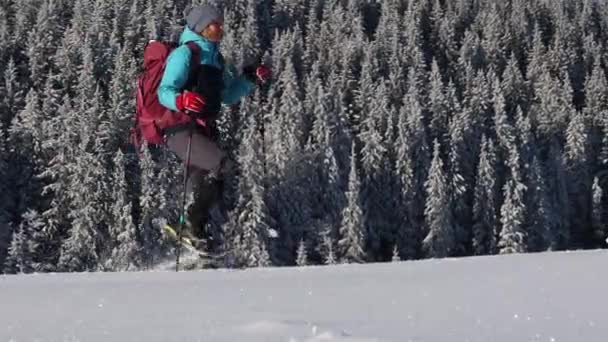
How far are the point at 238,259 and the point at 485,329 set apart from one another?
172 ft

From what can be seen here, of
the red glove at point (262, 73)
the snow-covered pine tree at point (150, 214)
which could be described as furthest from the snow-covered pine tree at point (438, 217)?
the red glove at point (262, 73)

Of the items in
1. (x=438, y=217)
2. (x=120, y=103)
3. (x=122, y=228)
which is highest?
(x=120, y=103)

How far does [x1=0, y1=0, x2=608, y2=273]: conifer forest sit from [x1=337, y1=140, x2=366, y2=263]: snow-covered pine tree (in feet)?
0.63

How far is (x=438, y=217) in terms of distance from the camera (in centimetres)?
6594

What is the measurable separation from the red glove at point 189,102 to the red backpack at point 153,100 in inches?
20.2

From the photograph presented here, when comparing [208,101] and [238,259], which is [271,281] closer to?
[208,101]

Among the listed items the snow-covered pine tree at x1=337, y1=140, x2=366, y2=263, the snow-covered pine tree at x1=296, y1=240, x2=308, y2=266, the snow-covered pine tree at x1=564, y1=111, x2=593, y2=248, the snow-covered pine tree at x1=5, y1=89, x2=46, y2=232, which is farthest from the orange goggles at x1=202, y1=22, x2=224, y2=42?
the snow-covered pine tree at x1=564, y1=111, x2=593, y2=248

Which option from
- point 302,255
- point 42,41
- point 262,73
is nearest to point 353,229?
point 302,255

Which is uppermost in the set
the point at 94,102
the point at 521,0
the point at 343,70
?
the point at 521,0

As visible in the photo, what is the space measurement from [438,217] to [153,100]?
59.5 m

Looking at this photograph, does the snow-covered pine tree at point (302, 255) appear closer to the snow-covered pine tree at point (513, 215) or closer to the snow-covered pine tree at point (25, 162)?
the snow-covered pine tree at point (513, 215)

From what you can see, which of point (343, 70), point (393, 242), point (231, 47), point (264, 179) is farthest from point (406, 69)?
point (264, 179)

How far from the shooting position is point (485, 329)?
3.78m

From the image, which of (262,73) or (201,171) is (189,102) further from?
(262,73)
